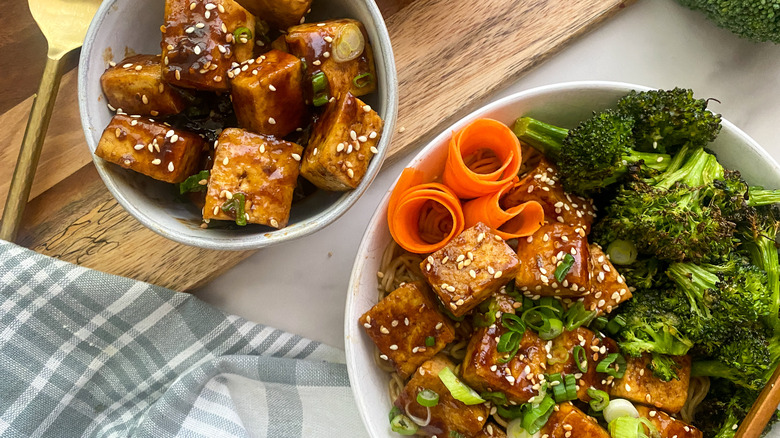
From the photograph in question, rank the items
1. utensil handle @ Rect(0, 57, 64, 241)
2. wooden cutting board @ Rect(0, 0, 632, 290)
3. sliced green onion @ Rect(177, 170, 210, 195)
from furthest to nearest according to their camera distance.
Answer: wooden cutting board @ Rect(0, 0, 632, 290) < utensil handle @ Rect(0, 57, 64, 241) < sliced green onion @ Rect(177, 170, 210, 195)

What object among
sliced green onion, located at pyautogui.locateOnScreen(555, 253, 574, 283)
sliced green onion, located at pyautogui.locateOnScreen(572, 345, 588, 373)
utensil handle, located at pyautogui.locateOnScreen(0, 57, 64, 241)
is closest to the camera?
sliced green onion, located at pyautogui.locateOnScreen(555, 253, 574, 283)

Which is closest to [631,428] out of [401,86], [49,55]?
[401,86]

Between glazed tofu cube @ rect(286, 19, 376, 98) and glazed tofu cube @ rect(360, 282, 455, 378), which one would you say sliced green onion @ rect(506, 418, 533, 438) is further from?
glazed tofu cube @ rect(286, 19, 376, 98)

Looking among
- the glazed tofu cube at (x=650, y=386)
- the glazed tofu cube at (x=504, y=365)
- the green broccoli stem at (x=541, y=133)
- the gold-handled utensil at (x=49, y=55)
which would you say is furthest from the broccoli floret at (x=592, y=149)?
the gold-handled utensil at (x=49, y=55)

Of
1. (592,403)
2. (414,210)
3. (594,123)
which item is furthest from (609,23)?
(592,403)

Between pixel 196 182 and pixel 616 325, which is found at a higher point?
pixel 196 182

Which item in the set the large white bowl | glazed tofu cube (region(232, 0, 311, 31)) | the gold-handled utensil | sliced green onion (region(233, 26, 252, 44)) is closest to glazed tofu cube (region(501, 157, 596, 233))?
the large white bowl

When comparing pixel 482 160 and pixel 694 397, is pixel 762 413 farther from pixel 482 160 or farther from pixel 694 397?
pixel 482 160
